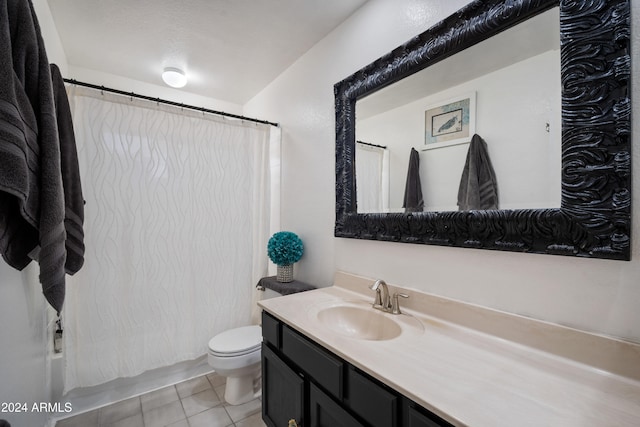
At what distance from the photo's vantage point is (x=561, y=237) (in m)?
0.80

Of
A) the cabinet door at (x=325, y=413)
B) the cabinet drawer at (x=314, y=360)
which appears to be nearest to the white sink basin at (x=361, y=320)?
the cabinet drawer at (x=314, y=360)

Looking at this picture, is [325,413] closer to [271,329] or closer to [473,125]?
[271,329]

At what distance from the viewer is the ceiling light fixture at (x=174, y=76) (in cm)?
217

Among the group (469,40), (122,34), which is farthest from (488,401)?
(122,34)

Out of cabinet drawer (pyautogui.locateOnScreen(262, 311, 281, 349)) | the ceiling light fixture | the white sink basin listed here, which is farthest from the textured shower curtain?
the white sink basin

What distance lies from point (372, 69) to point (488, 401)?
1433 millimetres

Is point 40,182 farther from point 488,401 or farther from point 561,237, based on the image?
point 561,237

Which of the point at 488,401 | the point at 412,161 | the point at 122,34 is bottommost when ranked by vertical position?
the point at 488,401

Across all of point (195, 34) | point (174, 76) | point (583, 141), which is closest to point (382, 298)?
point (583, 141)

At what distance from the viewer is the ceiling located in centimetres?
153

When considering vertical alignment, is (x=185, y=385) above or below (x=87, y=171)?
below

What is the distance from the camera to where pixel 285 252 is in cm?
186

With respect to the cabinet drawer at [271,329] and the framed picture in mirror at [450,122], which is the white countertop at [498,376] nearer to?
the cabinet drawer at [271,329]

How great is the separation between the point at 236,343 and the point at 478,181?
1.70 m
